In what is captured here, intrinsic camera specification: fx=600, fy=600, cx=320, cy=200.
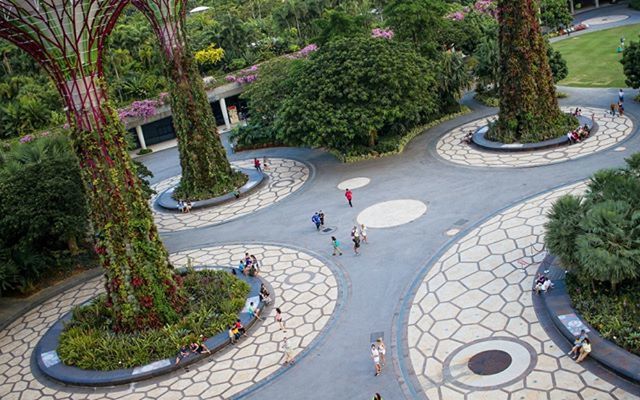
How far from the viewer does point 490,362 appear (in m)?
16.1

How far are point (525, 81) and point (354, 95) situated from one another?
8642 millimetres

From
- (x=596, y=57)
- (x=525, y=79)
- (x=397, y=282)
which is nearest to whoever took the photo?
(x=397, y=282)

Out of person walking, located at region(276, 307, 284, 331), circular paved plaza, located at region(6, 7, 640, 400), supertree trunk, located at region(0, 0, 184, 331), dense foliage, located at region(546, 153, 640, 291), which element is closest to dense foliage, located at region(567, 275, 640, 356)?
dense foliage, located at region(546, 153, 640, 291)

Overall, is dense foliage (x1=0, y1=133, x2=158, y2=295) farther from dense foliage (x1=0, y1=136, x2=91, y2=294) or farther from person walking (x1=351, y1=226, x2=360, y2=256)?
person walking (x1=351, y1=226, x2=360, y2=256)

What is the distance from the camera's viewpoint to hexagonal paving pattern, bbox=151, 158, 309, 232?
3019cm

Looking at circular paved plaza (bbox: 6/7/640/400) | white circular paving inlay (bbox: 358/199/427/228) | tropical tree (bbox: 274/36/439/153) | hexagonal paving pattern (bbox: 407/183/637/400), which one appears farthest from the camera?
tropical tree (bbox: 274/36/439/153)

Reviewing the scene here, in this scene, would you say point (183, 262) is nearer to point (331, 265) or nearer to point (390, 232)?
point (331, 265)

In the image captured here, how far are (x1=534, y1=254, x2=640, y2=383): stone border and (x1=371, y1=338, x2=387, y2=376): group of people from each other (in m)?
4.87

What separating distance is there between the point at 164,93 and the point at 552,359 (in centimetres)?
3804

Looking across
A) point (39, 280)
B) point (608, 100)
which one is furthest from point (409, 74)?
point (39, 280)

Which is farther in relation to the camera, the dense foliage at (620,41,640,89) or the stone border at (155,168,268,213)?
the dense foliage at (620,41,640,89)

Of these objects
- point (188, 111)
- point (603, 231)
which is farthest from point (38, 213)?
point (603, 231)

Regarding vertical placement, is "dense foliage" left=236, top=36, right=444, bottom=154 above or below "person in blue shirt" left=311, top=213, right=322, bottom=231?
above

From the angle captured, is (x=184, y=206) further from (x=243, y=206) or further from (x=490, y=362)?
(x=490, y=362)
